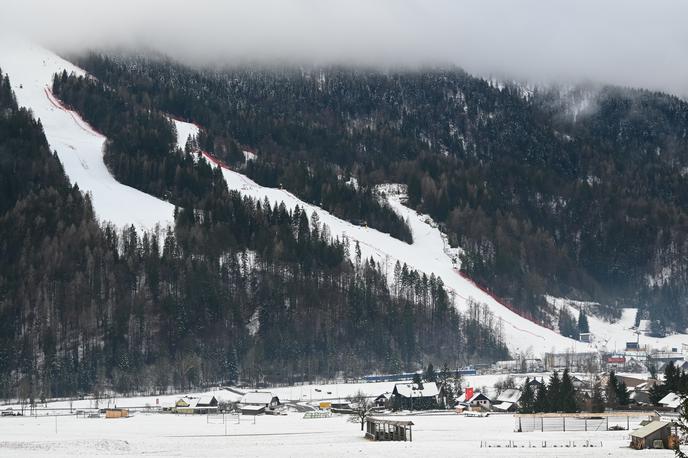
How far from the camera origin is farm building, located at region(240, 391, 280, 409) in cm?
15975

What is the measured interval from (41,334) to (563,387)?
90932 mm

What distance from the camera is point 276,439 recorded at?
11050 centimetres

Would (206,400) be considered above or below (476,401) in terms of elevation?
above

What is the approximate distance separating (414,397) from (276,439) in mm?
54744

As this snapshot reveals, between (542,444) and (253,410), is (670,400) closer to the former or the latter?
(542,444)

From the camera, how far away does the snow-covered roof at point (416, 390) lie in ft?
536

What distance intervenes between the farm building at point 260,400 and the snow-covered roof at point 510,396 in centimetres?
2922

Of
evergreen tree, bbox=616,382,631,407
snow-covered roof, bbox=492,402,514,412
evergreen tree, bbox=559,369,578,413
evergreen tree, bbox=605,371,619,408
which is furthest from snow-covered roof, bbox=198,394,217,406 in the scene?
evergreen tree, bbox=616,382,631,407

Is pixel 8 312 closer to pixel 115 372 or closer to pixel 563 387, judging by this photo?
pixel 115 372

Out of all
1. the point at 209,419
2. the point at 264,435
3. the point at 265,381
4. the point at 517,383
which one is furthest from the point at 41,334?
the point at 264,435

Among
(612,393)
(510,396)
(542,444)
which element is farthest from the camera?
(510,396)

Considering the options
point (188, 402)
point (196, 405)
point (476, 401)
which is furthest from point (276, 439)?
point (188, 402)

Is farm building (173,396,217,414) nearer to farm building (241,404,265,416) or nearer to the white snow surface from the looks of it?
farm building (241,404,265,416)

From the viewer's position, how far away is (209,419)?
470 feet
